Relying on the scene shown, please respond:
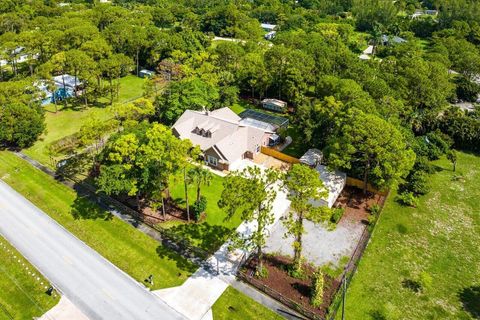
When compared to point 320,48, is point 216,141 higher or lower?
A: lower

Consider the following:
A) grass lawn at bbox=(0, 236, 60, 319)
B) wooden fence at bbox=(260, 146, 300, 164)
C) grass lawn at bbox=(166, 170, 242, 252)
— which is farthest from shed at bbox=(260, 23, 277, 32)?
grass lawn at bbox=(0, 236, 60, 319)

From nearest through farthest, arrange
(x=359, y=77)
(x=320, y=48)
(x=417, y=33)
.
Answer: (x=359, y=77)
(x=320, y=48)
(x=417, y=33)

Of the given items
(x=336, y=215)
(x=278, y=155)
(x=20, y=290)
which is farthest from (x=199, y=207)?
A: (x=20, y=290)

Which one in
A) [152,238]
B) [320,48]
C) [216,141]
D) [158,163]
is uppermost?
[320,48]

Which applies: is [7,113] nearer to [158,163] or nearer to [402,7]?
[158,163]

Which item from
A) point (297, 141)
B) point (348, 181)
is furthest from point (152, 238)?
point (297, 141)

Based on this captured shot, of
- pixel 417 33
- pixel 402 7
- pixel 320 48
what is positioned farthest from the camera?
pixel 402 7
